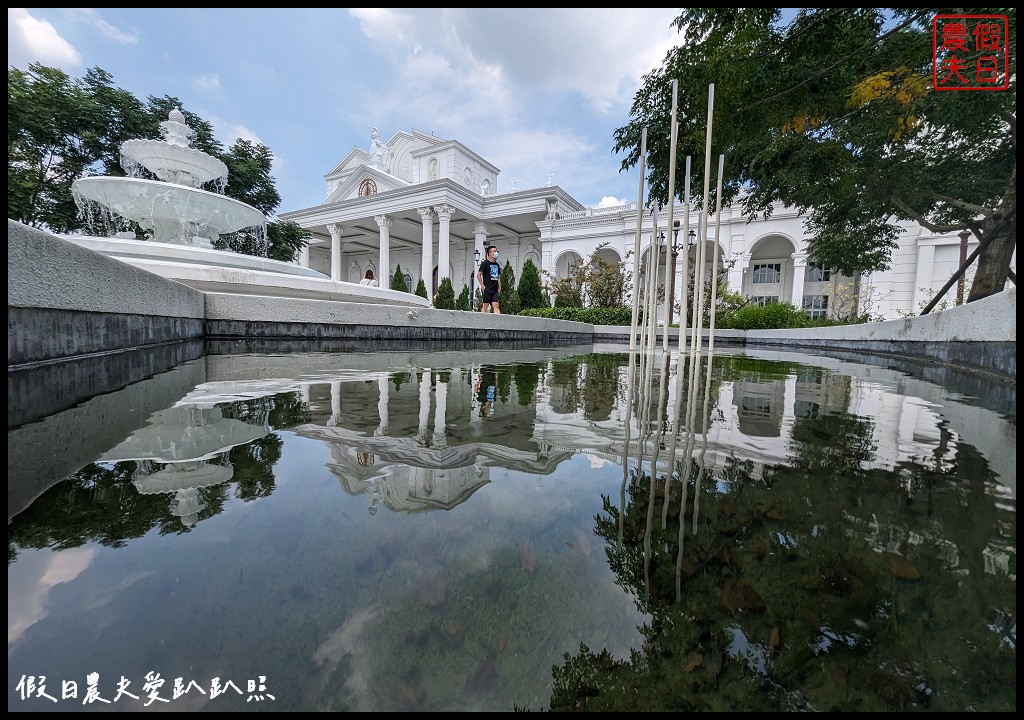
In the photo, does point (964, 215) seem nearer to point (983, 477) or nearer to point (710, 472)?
point (983, 477)

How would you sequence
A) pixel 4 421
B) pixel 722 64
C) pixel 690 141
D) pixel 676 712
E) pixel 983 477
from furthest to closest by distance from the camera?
pixel 690 141 < pixel 722 64 < pixel 4 421 < pixel 983 477 < pixel 676 712

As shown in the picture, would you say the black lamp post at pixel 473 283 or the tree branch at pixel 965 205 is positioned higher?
the black lamp post at pixel 473 283

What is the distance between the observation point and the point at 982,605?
67 centimetres

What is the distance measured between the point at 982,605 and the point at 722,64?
5.41m

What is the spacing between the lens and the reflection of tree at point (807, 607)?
0.54 meters

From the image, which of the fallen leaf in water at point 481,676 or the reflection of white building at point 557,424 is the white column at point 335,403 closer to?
the reflection of white building at point 557,424

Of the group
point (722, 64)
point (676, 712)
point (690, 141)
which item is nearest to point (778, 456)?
point (676, 712)

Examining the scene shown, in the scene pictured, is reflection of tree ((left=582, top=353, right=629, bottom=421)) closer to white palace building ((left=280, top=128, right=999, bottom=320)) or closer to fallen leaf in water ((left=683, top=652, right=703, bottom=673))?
fallen leaf in water ((left=683, top=652, right=703, bottom=673))

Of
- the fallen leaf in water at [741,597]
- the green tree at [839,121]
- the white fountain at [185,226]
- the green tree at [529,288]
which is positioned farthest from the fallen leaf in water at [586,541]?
the green tree at [529,288]

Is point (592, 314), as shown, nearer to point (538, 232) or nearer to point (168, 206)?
point (538, 232)

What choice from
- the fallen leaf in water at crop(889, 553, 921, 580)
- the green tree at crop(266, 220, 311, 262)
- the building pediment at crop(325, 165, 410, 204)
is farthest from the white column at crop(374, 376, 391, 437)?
the building pediment at crop(325, 165, 410, 204)

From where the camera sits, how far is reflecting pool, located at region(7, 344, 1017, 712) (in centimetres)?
54

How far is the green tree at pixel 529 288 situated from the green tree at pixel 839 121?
11438 mm

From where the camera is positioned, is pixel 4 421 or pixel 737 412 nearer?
pixel 4 421
